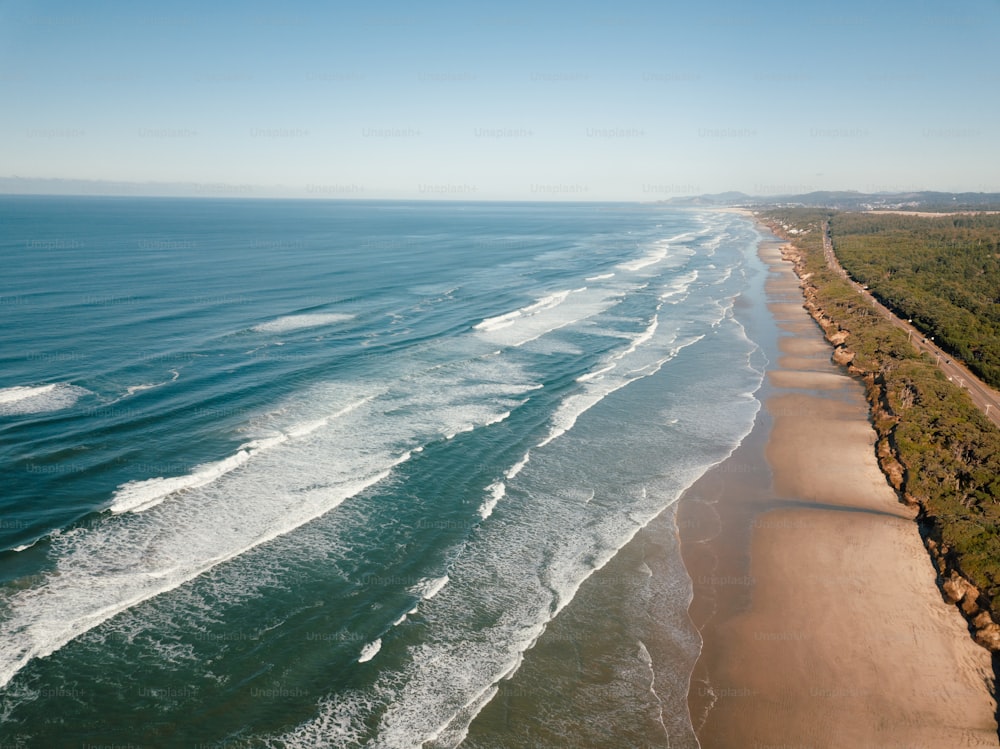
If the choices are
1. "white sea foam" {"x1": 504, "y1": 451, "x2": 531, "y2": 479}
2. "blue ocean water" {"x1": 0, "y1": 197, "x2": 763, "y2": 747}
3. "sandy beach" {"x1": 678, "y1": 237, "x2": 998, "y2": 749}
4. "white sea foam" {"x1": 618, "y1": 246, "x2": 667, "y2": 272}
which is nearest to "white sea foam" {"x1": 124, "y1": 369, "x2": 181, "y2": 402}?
"blue ocean water" {"x1": 0, "y1": 197, "x2": 763, "y2": 747}

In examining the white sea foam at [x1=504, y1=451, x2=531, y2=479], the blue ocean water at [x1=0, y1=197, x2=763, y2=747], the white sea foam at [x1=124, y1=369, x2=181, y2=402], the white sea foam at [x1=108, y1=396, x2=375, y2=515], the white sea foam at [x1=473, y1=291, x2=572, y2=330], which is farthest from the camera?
the white sea foam at [x1=473, y1=291, x2=572, y2=330]

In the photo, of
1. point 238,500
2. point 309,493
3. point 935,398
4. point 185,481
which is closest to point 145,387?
point 185,481

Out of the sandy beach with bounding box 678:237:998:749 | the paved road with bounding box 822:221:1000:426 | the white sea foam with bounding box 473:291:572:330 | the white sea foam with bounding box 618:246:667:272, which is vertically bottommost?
the sandy beach with bounding box 678:237:998:749

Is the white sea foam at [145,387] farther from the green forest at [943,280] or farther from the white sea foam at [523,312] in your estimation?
the green forest at [943,280]

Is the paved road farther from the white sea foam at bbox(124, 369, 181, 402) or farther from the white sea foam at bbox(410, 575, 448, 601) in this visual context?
the white sea foam at bbox(124, 369, 181, 402)

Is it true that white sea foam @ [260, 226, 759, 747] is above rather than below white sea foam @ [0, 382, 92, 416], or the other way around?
below

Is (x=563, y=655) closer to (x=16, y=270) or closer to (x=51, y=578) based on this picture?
(x=51, y=578)
